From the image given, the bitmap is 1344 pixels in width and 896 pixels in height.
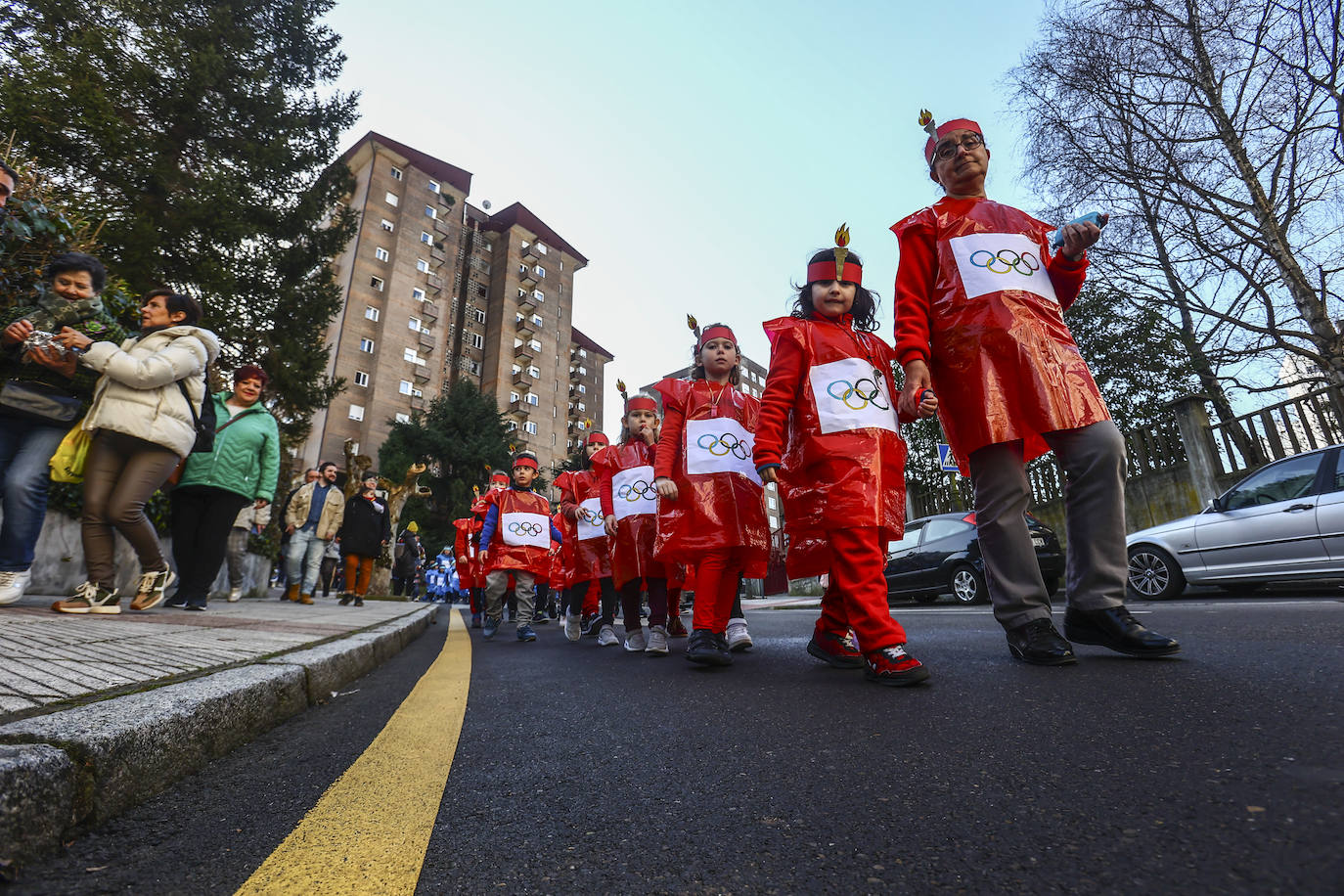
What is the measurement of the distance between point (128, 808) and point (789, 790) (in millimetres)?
1333

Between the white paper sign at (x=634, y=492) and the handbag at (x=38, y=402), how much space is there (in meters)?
3.52

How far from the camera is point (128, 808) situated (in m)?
1.35

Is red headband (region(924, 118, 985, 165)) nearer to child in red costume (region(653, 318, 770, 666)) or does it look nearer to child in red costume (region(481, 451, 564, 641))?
child in red costume (region(653, 318, 770, 666))

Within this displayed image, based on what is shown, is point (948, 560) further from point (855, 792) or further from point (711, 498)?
point (855, 792)

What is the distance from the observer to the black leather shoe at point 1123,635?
2555 millimetres

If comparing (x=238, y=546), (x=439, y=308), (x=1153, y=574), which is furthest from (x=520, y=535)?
Result: (x=439, y=308)

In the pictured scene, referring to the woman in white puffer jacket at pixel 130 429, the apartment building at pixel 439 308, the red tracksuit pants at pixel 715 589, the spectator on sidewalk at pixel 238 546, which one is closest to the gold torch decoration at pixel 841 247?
the red tracksuit pants at pixel 715 589

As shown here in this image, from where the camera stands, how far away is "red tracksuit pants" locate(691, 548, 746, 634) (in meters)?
3.52

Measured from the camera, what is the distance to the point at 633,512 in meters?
4.82

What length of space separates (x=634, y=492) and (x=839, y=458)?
2.30 meters

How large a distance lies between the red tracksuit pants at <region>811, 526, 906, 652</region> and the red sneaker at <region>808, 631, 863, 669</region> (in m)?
0.44

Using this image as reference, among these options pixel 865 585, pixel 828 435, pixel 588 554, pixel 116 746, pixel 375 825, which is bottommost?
pixel 375 825

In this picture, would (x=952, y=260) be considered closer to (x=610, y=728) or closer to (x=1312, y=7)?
(x=610, y=728)

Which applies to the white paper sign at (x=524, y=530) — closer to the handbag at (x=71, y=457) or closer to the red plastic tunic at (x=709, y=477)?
the red plastic tunic at (x=709, y=477)
